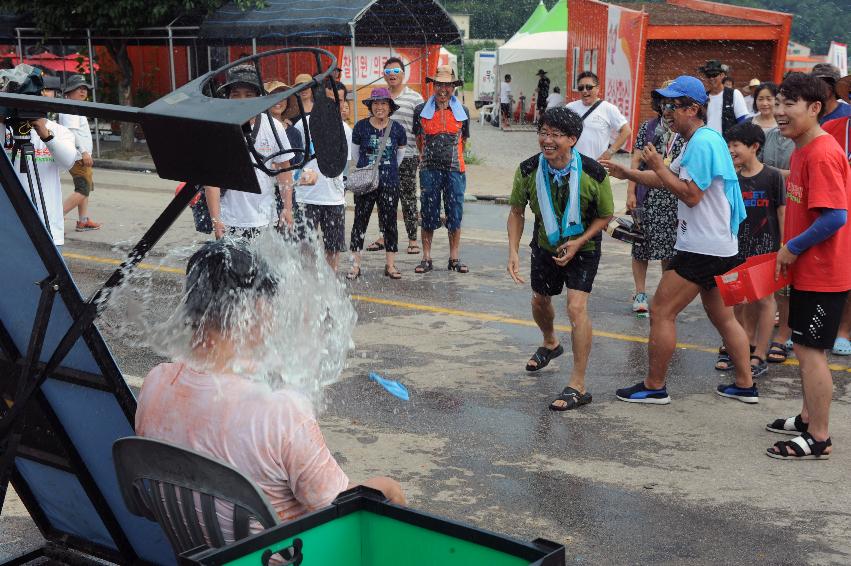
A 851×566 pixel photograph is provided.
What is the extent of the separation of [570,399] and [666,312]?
791 millimetres

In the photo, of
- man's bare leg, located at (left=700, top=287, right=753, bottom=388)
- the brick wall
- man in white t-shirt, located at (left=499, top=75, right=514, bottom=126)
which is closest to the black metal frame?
man's bare leg, located at (left=700, top=287, right=753, bottom=388)

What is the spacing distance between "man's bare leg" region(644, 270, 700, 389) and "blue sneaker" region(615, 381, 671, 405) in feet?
0.48

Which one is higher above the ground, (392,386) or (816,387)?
(816,387)

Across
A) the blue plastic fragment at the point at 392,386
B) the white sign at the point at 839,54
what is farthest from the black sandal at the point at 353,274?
the white sign at the point at 839,54

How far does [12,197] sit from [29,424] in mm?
980

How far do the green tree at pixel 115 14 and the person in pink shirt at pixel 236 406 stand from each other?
18230 millimetres

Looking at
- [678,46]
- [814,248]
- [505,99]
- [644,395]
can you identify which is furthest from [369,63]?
[814,248]

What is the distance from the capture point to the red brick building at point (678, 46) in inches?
808

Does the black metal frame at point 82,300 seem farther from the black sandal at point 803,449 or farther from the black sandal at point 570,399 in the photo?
the black sandal at point 803,449

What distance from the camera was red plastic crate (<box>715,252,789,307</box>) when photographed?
563cm

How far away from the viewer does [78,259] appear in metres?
11.0

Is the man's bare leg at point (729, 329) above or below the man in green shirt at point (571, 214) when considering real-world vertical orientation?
below

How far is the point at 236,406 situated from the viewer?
2.83m

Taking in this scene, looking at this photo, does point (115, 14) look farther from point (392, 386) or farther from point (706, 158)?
point (706, 158)
